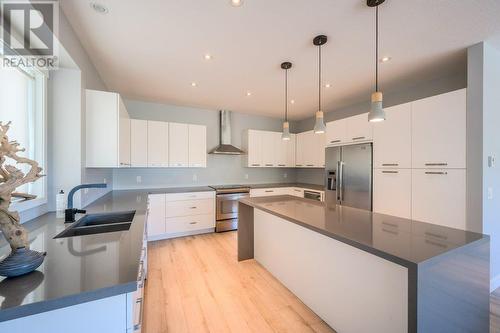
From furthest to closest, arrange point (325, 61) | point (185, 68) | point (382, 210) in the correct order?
point (382, 210)
point (185, 68)
point (325, 61)

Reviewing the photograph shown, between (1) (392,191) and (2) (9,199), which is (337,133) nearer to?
(1) (392,191)

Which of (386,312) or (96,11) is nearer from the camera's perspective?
(386,312)

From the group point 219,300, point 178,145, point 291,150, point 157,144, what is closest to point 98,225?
point 219,300

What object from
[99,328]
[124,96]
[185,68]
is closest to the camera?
[99,328]

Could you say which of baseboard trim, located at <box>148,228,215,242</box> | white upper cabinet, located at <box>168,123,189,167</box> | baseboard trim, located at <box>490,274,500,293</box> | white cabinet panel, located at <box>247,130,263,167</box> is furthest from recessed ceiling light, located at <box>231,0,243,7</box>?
baseboard trim, located at <box>490,274,500,293</box>

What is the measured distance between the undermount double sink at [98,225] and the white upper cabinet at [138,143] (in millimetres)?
1845

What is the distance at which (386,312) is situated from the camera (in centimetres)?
121

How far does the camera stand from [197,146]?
4.09 m

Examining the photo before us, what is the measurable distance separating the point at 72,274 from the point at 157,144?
3198 mm

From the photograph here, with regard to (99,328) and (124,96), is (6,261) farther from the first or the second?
(124,96)

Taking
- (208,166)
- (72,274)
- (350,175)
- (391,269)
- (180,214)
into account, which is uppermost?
(208,166)

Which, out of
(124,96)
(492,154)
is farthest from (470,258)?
(124,96)

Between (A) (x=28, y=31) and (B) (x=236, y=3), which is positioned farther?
(B) (x=236, y=3)

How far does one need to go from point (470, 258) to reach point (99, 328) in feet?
6.06
